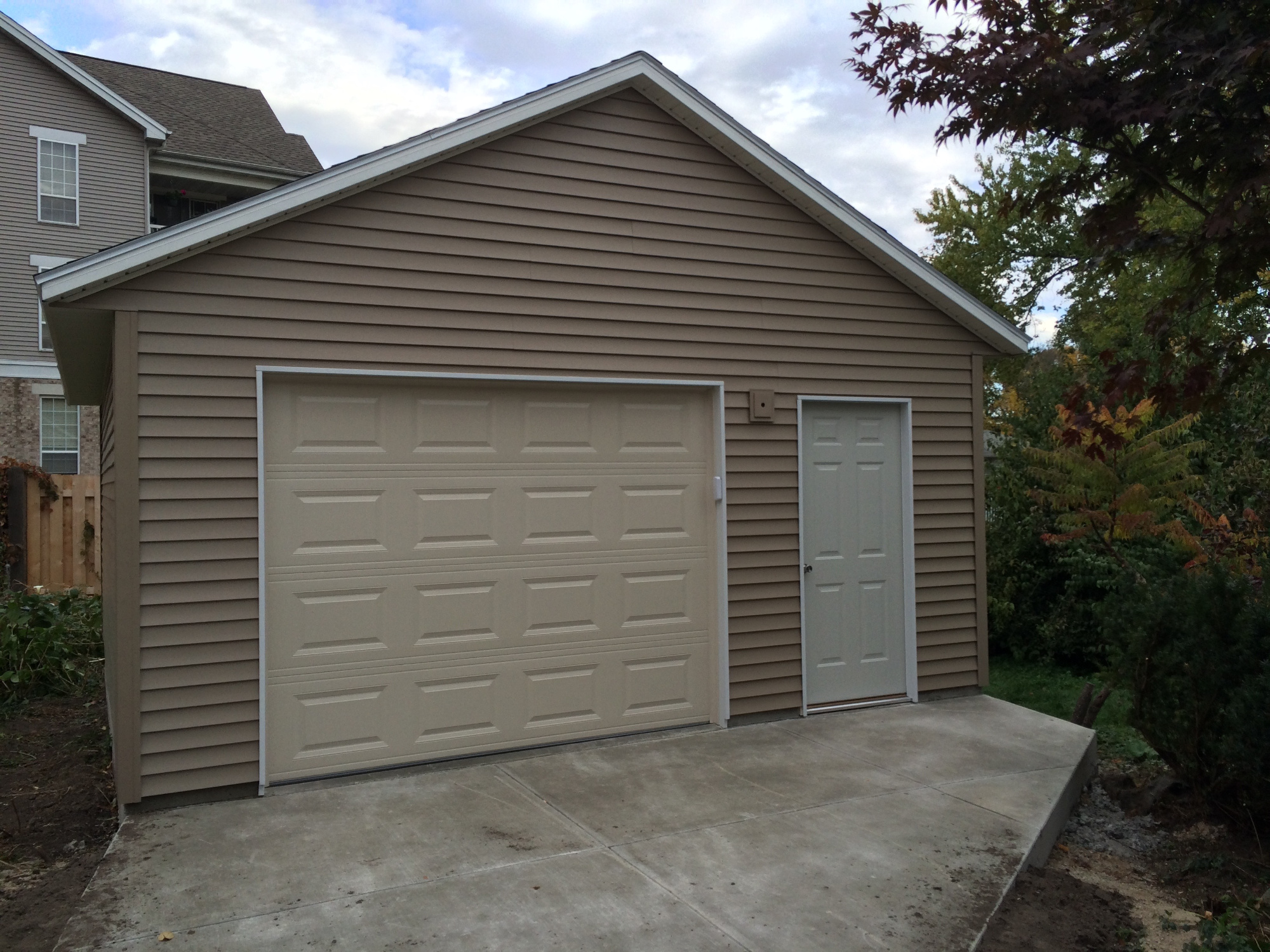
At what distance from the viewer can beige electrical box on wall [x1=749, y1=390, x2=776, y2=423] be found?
684cm

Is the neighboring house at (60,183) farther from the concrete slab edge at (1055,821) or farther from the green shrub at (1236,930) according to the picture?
the green shrub at (1236,930)

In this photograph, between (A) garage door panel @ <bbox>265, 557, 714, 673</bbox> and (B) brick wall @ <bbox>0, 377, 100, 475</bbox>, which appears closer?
(A) garage door panel @ <bbox>265, 557, 714, 673</bbox>

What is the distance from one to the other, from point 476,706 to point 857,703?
2865 millimetres

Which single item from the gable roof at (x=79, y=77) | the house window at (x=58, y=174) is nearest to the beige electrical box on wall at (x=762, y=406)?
the gable roof at (x=79, y=77)

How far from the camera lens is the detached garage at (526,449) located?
17.4 ft

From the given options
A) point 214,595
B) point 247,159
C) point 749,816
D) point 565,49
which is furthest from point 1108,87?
point 247,159

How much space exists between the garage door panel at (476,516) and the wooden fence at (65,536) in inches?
323

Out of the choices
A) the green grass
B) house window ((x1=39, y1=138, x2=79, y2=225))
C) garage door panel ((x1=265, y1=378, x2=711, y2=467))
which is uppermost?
house window ((x1=39, y1=138, x2=79, y2=225))

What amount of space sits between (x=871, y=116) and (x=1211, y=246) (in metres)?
1.76

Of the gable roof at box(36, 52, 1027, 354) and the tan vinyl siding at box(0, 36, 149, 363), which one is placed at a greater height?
the tan vinyl siding at box(0, 36, 149, 363)

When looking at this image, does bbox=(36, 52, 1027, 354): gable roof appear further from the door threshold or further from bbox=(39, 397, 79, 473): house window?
bbox=(39, 397, 79, 473): house window

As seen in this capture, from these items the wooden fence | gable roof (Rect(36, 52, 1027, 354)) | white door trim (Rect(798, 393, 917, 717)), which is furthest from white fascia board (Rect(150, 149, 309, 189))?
white door trim (Rect(798, 393, 917, 717))

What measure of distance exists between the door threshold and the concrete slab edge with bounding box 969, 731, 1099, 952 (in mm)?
1350

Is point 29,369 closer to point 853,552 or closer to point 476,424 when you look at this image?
point 476,424
